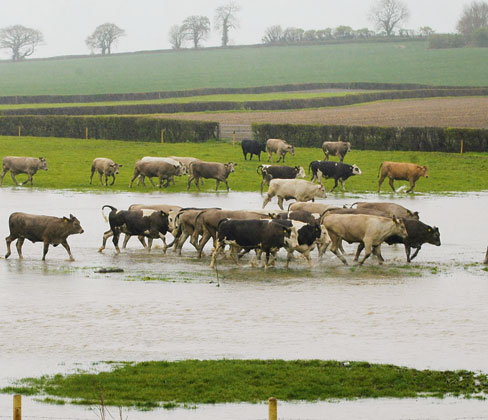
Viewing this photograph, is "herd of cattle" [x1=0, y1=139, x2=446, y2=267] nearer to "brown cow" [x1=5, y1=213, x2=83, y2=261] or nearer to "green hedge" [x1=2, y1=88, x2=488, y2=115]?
"brown cow" [x1=5, y1=213, x2=83, y2=261]

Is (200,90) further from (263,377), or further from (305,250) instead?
(263,377)

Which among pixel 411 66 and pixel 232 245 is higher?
pixel 411 66

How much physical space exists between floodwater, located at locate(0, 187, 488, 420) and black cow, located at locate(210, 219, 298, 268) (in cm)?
62

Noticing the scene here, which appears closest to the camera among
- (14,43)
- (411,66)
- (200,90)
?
(200,90)

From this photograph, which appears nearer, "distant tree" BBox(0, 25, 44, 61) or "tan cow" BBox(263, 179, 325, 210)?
"tan cow" BBox(263, 179, 325, 210)

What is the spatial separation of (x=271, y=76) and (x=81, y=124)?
6848 cm

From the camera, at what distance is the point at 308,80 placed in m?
128

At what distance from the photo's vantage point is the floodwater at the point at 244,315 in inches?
560

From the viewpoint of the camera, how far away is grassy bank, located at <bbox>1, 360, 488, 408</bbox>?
42.7ft

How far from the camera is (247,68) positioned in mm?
146500

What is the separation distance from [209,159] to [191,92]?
203 feet

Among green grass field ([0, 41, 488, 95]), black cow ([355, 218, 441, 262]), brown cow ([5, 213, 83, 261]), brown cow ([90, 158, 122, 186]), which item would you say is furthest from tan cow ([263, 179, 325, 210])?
green grass field ([0, 41, 488, 95])

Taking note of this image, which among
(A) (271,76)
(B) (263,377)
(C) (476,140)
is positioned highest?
(A) (271,76)

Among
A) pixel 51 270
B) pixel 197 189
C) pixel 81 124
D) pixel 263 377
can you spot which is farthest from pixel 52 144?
pixel 263 377
